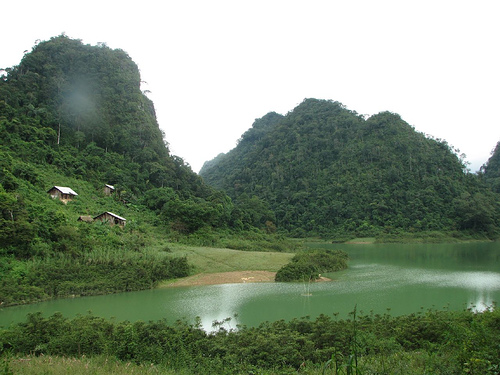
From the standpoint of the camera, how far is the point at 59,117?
46.5 metres

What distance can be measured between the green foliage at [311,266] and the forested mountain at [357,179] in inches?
1211

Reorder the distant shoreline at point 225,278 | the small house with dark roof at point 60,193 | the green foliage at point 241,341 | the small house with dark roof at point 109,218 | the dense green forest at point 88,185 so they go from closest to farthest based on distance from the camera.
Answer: the green foliage at point 241,341, the dense green forest at point 88,185, the distant shoreline at point 225,278, the small house with dark roof at point 109,218, the small house with dark roof at point 60,193

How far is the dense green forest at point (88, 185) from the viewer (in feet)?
66.0

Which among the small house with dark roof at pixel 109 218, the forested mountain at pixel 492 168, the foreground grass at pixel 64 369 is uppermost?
the forested mountain at pixel 492 168

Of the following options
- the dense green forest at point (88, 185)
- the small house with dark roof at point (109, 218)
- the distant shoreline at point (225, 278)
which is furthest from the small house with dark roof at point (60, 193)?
the distant shoreline at point (225, 278)

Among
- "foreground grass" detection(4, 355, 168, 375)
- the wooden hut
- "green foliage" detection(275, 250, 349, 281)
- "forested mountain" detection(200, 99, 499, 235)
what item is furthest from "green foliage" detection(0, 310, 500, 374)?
"forested mountain" detection(200, 99, 499, 235)

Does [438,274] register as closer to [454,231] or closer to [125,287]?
[125,287]

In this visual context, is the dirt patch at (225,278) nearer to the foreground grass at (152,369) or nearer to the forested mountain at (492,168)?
the foreground grass at (152,369)

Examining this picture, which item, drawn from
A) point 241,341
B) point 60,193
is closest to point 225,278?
point 241,341

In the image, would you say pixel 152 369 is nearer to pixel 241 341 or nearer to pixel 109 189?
pixel 241 341

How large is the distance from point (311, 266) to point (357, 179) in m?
48.2

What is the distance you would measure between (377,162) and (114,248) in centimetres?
5928

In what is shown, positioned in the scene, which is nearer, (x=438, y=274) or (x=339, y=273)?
(x=438, y=274)

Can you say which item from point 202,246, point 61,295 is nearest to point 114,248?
point 61,295
